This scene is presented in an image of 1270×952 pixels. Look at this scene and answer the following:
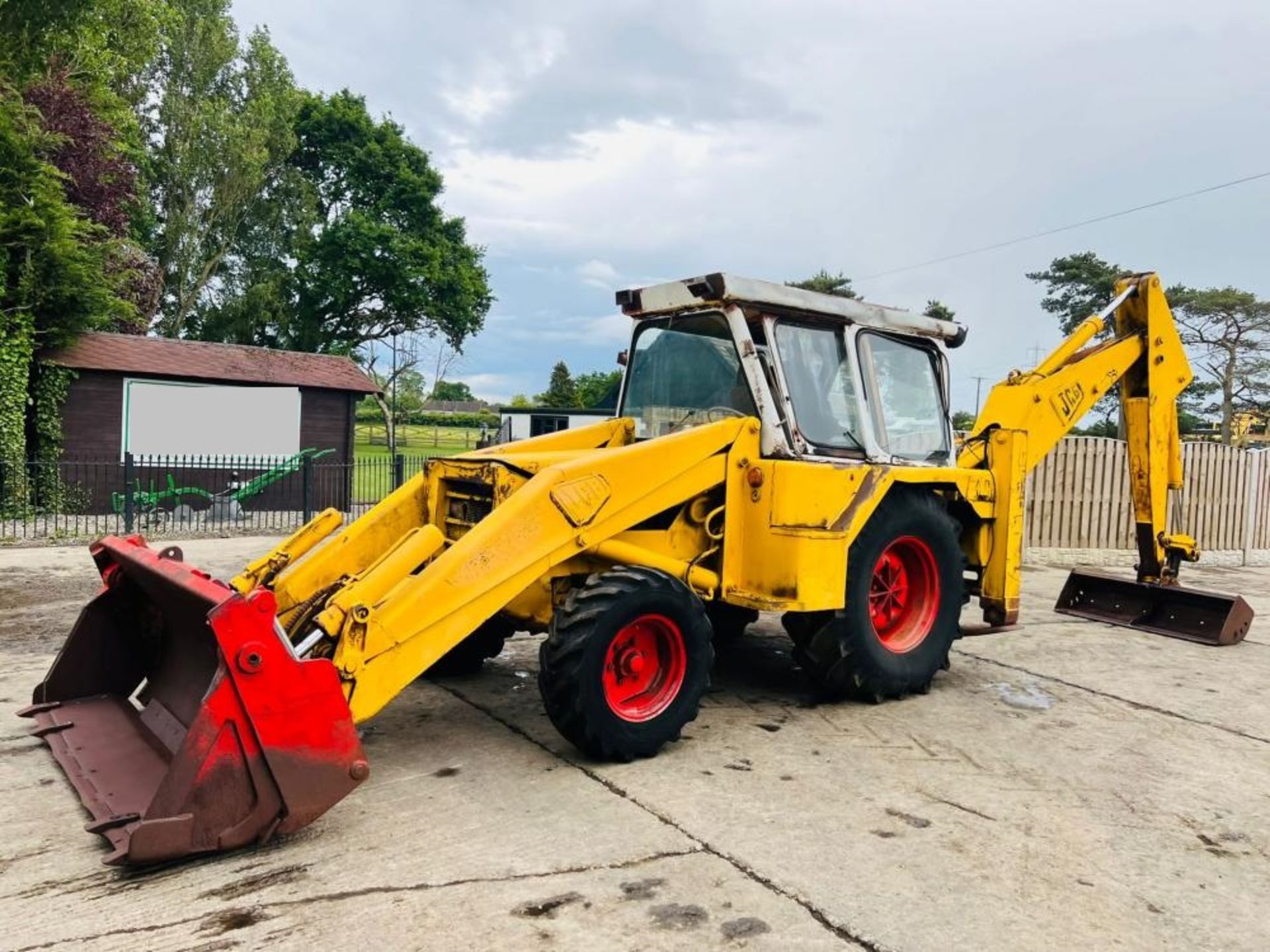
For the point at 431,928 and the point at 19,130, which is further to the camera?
the point at 19,130

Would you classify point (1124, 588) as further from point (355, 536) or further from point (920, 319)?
point (355, 536)

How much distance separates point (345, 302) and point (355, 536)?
28399 mm

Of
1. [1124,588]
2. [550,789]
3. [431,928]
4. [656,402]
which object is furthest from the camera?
[1124,588]

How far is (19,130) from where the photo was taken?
15.6 meters

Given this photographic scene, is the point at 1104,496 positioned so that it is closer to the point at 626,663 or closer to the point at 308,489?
the point at 626,663

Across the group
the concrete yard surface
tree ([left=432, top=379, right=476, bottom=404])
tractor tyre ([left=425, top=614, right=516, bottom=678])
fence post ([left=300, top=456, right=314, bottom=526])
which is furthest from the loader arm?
tree ([left=432, top=379, right=476, bottom=404])

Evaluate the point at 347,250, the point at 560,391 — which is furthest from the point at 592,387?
the point at 347,250

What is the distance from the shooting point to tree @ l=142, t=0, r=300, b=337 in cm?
2800

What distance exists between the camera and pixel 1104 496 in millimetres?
13086

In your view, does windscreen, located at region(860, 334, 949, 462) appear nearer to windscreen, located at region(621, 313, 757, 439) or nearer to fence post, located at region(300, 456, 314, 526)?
windscreen, located at region(621, 313, 757, 439)

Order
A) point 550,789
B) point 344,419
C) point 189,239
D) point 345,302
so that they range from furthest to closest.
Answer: point 345,302 < point 189,239 < point 344,419 < point 550,789

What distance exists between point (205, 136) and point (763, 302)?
28.2 metres

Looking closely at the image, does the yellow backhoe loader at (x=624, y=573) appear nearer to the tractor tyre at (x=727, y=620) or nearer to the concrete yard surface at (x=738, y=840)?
the tractor tyre at (x=727, y=620)

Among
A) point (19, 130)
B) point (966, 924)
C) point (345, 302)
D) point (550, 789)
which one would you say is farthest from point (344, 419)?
point (966, 924)
